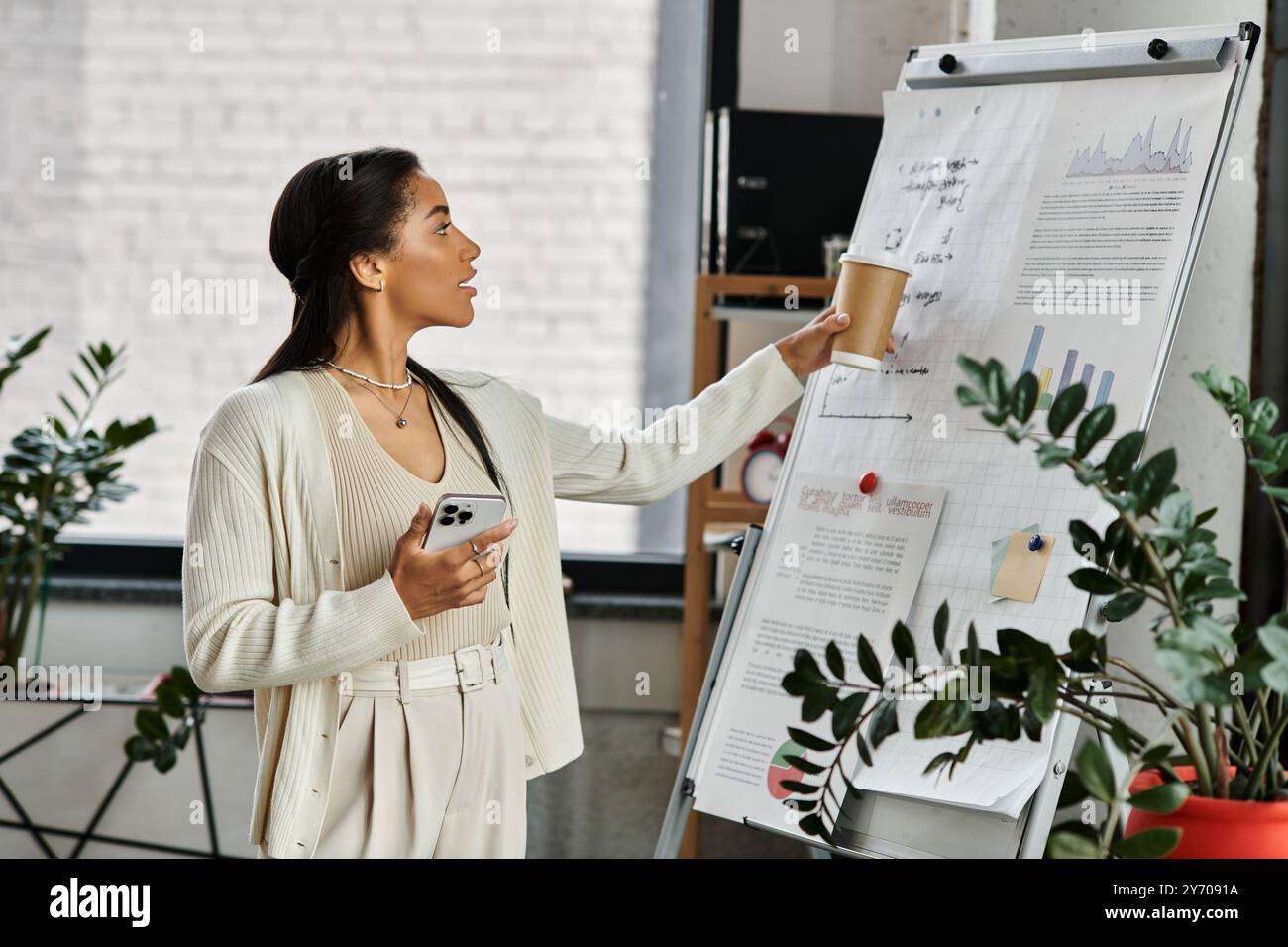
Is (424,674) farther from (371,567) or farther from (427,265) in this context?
(427,265)

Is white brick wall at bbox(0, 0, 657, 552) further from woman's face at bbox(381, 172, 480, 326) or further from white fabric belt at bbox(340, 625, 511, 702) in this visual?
white fabric belt at bbox(340, 625, 511, 702)

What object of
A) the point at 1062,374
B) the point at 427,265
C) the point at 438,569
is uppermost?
the point at 427,265

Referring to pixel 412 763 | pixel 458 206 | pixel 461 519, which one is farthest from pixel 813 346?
pixel 458 206

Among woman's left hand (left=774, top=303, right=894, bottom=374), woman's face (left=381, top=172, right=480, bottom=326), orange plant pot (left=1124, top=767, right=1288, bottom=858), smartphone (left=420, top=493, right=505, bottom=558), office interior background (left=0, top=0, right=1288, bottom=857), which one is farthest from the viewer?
office interior background (left=0, top=0, right=1288, bottom=857)

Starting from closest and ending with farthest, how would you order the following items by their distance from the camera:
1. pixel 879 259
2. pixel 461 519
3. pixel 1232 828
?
pixel 1232 828 → pixel 461 519 → pixel 879 259

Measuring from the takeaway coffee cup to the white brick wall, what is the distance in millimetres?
1317

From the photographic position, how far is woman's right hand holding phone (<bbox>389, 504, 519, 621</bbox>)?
4.53 feet

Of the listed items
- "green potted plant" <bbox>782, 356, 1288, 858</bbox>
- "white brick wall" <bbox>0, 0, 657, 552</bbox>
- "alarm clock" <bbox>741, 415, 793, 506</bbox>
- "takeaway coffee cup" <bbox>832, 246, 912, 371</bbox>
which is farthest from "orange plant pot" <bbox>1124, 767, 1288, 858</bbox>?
"white brick wall" <bbox>0, 0, 657, 552</bbox>

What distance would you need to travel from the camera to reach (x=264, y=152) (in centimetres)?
291

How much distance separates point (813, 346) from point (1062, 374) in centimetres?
35

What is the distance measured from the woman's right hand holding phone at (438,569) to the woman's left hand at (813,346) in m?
0.56
